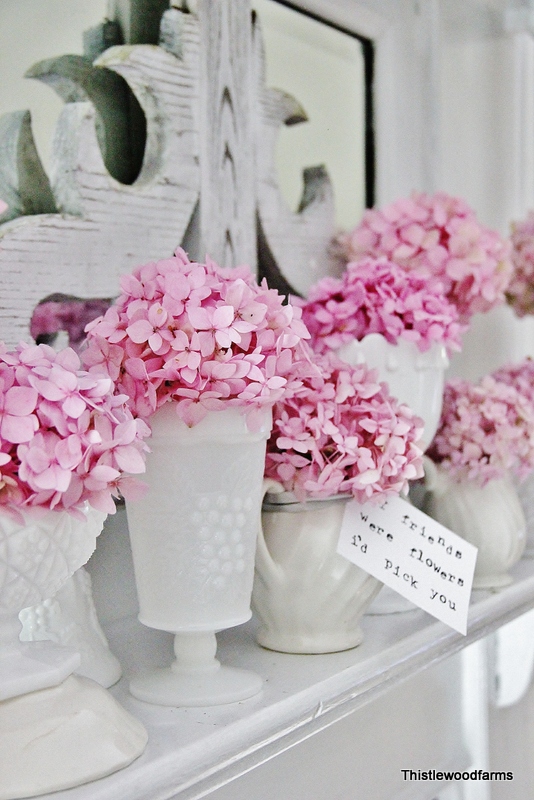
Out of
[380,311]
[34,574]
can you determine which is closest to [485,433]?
[380,311]

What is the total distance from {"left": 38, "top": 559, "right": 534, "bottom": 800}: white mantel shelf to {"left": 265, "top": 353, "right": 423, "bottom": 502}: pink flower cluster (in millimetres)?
150

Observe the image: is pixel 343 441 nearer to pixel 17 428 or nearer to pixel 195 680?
pixel 195 680

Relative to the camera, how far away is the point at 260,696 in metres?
0.72

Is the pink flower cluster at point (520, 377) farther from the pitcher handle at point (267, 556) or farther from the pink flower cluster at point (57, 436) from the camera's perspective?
the pink flower cluster at point (57, 436)

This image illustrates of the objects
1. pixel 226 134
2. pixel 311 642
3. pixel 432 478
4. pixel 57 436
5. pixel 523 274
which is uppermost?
pixel 226 134

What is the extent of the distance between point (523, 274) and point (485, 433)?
396 millimetres

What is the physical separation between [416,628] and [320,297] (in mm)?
344

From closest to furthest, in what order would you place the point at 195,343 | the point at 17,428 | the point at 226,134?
the point at 17,428, the point at 195,343, the point at 226,134

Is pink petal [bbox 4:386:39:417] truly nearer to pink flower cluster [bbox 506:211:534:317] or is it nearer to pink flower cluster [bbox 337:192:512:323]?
pink flower cluster [bbox 337:192:512:323]

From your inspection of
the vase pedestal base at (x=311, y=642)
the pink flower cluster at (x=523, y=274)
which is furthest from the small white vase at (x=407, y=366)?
the pink flower cluster at (x=523, y=274)

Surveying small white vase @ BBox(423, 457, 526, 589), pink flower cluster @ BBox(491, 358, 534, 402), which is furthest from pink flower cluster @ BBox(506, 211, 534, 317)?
small white vase @ BBox(423, 457, 526, 589)

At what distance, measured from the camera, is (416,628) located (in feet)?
2.96

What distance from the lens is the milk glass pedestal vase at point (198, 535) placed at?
69cm

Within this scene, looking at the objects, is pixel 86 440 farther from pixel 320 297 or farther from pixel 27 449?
pixel 320 297
